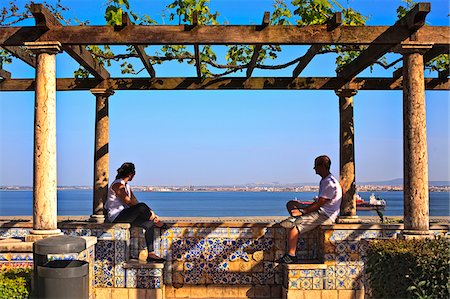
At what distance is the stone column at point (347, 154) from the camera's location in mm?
10430

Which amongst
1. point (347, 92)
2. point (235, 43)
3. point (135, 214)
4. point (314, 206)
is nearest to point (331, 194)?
point (314, 206)

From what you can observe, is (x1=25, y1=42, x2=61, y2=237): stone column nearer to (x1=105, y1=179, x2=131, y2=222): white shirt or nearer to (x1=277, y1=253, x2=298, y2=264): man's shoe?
(x1=105, y1=179, x2=131, y2=222): white shirt

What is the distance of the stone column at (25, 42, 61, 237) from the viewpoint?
24.2 feet

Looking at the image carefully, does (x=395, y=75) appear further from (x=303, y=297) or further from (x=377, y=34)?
(x=303, y=297)

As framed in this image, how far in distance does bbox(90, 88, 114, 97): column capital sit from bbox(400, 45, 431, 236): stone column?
4752mm

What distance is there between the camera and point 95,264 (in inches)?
328

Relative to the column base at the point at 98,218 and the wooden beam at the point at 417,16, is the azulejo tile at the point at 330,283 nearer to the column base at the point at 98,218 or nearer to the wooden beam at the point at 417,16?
the wooden beam at the point at 417,16

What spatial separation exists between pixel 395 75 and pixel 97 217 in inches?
199

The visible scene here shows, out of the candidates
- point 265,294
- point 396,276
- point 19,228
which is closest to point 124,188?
point 19,228

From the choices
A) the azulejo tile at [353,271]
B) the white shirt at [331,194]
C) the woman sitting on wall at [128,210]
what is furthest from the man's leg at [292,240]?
the woman sitting on wall at [128,210]

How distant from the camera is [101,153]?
35.2 ft

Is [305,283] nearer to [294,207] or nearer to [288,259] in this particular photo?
[288,259]

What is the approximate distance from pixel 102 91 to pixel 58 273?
4946mm

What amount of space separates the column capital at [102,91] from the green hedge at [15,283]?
436 centimetres
